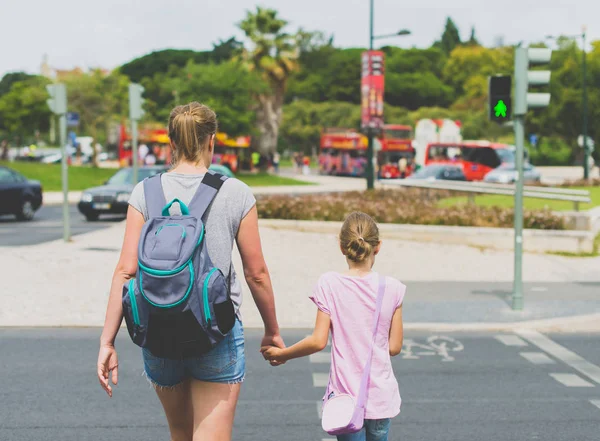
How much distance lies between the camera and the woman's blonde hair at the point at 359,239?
3703 millimetres

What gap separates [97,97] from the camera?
56875 millimetres

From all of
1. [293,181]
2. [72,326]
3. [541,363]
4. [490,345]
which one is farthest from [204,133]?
[293,181]

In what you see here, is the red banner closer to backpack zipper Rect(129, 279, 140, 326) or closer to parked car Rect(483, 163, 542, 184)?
parked car Rect(483, 163, 542, 184)

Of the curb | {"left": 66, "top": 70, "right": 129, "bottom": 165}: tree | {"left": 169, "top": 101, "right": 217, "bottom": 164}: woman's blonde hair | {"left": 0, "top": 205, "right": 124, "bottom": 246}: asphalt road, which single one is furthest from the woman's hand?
{"left": 66, "top": 70, "right": 129, "bottom": 165}: tree

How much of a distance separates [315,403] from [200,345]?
336 centimetres

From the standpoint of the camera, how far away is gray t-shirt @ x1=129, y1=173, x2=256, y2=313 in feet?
10.8

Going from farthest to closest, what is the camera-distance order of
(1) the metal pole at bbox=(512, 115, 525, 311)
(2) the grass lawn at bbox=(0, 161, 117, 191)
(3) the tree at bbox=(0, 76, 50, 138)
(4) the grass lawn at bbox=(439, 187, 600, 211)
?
1. (3) the tree at bbox=(0, 76, 50, 138)
2. (2) the grass lawn at bbox=(0, 161, 117, 191)
3. (4) the grass lawn at bbox=(439, 187, 600, 211)
4. (1) the metal pole at bbox=(512, 115, 525, 311)

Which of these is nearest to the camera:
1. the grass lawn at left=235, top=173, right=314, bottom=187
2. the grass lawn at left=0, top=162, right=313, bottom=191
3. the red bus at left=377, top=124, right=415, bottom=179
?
the grass lawn at left=0, top=162, right=313, bottom=191

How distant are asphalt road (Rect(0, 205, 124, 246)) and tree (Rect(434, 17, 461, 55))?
121903mm

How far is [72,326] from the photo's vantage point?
9.56m

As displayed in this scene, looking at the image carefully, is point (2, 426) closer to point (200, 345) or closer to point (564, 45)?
point (200, 345)

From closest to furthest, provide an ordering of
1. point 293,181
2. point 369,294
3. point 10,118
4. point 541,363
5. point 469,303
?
point 369,294, point 541,363, point 469,303, point 293,181, point 10,118

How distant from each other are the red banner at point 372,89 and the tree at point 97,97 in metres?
26.1

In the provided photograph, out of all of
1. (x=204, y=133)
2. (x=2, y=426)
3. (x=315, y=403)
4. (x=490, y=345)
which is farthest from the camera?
(x=490, y=345)
